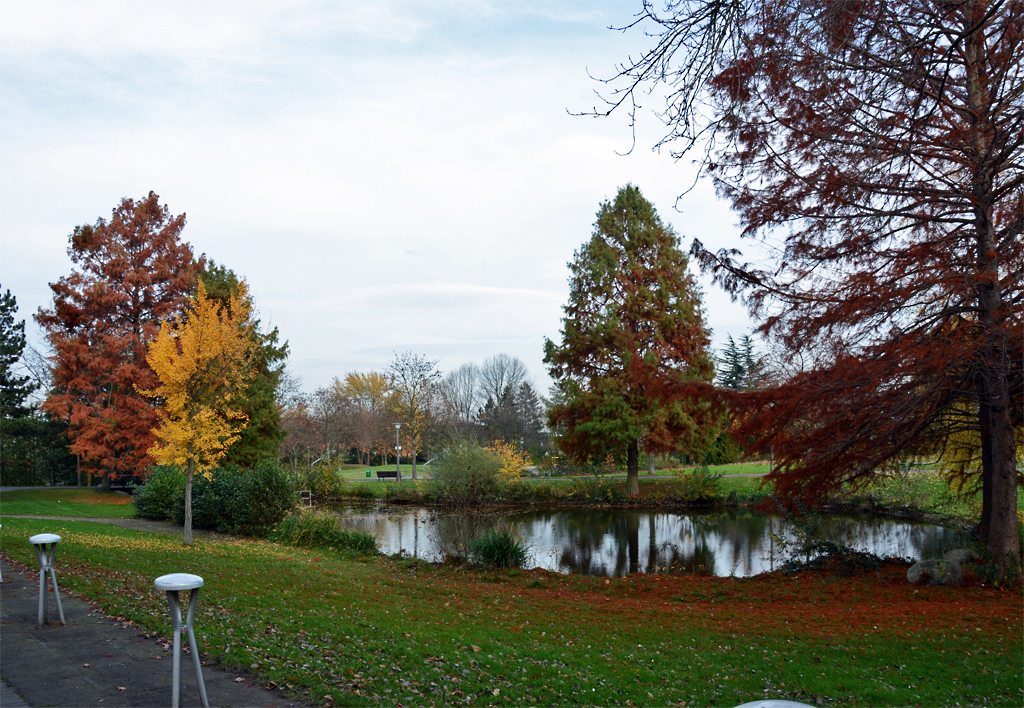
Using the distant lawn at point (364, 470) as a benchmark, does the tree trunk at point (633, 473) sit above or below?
above

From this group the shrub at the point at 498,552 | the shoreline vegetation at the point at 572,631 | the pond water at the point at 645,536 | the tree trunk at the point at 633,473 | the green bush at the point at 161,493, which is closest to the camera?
the shoreline vegetation at the point at 572,631

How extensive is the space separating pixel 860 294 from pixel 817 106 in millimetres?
2979

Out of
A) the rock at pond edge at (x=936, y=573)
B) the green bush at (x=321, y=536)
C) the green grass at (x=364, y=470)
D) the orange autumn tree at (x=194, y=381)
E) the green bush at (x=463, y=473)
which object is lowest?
the green grass at (x=364, y=470)

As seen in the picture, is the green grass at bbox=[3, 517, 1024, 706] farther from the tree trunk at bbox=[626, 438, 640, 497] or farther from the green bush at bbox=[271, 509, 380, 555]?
the tree trunk at bbox=[626, 438, 640, 497]

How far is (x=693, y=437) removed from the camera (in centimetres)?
2692

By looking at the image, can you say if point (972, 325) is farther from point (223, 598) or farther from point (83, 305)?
point (83, 305)

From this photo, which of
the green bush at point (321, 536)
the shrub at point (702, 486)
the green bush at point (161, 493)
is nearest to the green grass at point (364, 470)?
the shrub at point (702, 486)

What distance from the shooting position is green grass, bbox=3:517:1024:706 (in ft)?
16.8

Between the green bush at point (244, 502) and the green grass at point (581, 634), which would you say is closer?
the green grass at point (581, 634)

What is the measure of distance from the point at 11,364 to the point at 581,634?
35585 mm

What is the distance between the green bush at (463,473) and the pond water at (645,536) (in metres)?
0.91

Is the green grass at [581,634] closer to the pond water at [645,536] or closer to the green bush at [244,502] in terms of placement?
the pond water at [645,536]

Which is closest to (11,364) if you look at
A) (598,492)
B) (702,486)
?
(598,492)

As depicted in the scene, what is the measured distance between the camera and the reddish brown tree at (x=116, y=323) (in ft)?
79.8
